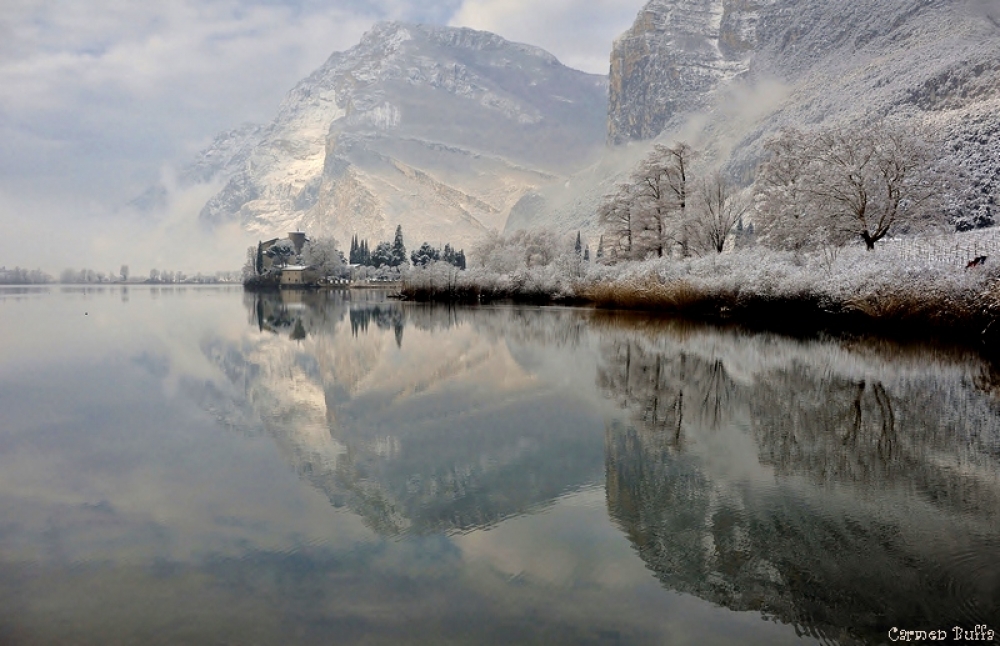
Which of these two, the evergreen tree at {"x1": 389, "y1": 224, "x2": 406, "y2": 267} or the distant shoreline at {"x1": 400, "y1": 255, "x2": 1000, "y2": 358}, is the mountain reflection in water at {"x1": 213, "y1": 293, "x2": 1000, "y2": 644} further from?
the evergreen tree at {"x1": 389, "y1": 224, "x2": 406, "y2": 267}

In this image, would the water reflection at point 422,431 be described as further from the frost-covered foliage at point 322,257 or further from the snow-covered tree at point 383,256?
the snow-covered tree at point 383,256

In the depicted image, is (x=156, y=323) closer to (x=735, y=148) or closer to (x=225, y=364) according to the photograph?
(x=225, y=364)

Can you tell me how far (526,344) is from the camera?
18766mm

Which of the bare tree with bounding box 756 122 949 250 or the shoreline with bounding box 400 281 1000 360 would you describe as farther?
the bare tree with bounding box 756 122 949 250

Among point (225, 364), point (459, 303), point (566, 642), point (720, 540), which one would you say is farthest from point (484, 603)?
point (459, 303)

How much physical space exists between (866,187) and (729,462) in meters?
28.9

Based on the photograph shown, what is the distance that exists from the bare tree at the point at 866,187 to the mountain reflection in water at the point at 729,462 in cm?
1866

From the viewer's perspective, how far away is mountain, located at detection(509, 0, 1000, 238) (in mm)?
61250

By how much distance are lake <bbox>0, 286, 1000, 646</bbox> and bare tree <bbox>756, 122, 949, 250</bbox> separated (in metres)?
20.8

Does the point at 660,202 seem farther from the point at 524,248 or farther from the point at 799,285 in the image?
the point at 524,248

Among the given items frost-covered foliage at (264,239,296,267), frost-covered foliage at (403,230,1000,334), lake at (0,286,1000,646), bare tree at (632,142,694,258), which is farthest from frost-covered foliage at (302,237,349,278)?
lake at (0,286,1000,646)

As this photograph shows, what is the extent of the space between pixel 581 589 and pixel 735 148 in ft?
401

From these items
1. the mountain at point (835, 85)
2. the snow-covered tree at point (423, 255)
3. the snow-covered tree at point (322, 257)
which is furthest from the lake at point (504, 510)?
the snow-covered tree at point (322, 257)

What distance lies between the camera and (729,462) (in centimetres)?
684
